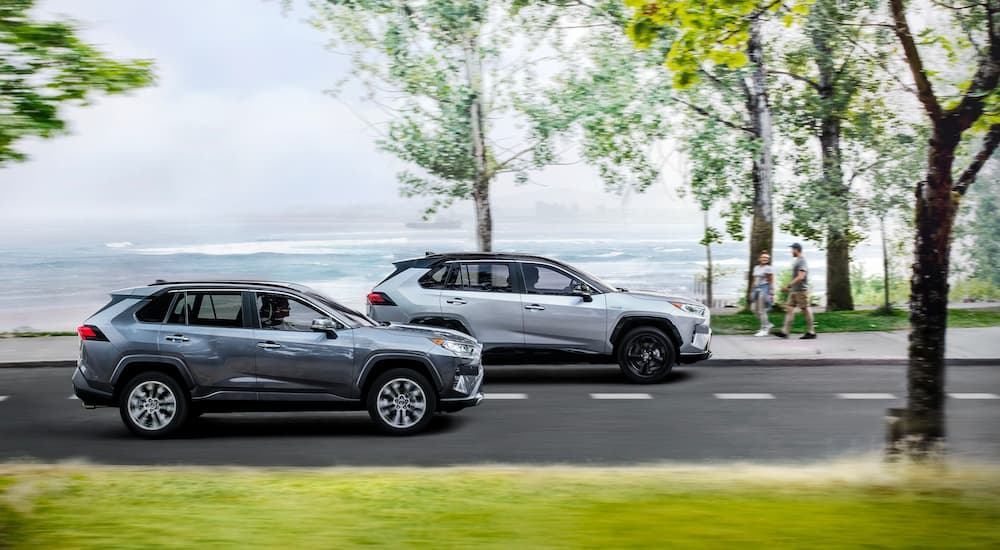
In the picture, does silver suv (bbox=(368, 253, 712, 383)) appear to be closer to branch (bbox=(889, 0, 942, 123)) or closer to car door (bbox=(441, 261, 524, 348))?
car door (bbox=(441, 261, 524, 348))

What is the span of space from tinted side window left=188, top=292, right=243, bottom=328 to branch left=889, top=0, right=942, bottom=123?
677 cm

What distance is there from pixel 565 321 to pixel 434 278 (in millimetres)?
1894

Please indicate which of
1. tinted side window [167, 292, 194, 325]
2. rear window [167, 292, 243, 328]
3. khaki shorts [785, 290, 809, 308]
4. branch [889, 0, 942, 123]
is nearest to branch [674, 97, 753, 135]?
khaki shorts [785, 290, 809, 308]

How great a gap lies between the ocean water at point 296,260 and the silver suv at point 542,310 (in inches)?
1154

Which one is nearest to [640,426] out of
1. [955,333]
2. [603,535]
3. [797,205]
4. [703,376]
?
[703,376]

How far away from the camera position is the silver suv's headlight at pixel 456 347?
10656mm

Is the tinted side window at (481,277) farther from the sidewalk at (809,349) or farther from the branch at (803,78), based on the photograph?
the branch at (803,78)

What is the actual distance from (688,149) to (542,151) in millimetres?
3064

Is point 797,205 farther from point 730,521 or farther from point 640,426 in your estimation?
point 730,521

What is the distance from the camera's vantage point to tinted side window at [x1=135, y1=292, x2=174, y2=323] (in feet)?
34.7

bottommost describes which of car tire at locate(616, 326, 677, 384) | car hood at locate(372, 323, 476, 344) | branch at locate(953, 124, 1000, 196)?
car tire at locate(616, 326, 677, 384)

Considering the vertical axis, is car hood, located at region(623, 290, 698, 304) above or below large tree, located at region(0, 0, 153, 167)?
below

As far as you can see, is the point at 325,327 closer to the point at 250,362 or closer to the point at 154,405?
the point at 250,362

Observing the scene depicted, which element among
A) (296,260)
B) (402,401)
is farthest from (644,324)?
(296,260)
